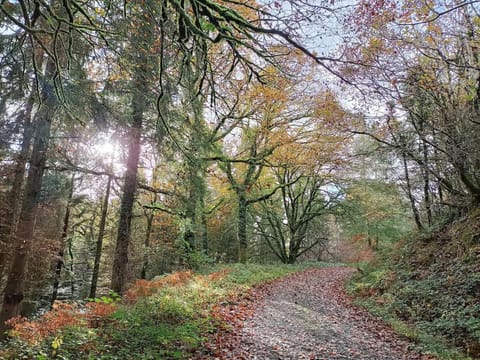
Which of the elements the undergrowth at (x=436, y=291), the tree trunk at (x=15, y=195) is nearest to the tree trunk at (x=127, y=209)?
the tree trunk at (x=15, y=195)

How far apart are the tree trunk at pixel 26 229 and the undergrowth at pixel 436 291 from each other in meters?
7.98

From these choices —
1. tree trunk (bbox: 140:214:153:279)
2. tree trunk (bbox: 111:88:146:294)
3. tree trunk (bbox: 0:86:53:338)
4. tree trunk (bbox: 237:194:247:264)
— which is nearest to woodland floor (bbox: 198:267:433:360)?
tree trunk (bbox: 111:88:146:294)

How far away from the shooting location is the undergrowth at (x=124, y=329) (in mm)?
3590

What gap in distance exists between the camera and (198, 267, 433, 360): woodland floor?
466 cm

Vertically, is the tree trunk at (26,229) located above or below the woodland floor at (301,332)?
above

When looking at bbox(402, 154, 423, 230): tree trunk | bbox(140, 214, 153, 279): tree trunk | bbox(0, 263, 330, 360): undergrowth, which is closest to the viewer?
bbox(0, 263, 330, 360): undergrowth

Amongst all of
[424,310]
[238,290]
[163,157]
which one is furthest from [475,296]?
[163,157]

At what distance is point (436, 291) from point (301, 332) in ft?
9.78

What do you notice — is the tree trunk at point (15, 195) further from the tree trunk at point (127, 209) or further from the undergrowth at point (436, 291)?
the undergrowth at point (436, 291)

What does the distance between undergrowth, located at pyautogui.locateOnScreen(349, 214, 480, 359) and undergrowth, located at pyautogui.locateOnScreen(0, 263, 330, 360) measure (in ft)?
12.0

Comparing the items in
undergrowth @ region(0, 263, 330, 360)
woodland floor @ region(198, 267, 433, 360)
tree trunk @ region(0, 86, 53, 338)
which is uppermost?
tree trunk @ region(0, 86, 53, 338)

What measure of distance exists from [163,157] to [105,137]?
1668 millimetres

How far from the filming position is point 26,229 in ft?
24.2

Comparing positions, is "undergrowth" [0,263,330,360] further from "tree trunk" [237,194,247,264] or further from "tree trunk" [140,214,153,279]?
"tree trunk" [140,214,153,279]
